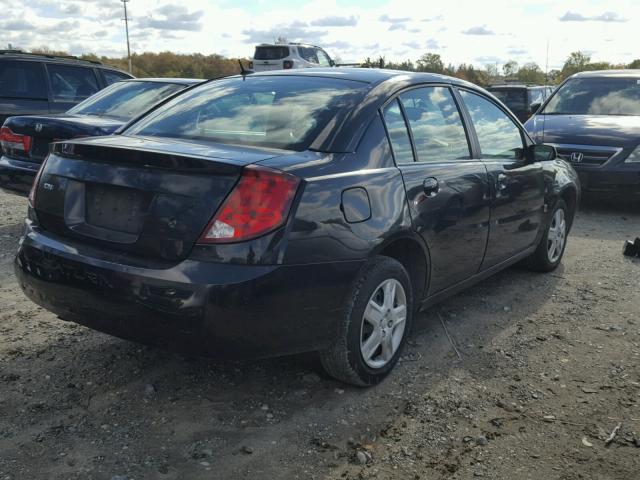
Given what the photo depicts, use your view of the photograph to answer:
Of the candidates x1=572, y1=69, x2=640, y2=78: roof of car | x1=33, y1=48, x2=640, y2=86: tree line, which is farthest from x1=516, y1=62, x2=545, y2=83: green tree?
x1=572, y1=69, x2=640, y2=78: roof of car

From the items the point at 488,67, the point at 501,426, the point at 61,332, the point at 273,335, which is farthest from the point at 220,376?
the point at 488,67

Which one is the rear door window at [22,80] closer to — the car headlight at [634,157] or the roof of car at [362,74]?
the roof of car at [362,74]

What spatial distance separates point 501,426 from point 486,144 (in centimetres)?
216

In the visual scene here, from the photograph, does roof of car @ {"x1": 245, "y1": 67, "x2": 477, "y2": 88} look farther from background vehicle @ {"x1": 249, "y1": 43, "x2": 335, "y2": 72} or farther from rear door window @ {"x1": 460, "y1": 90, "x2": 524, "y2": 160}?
background vehicle @ {"x1": 249, "y1": 43, "x2": 335, "y2": 72}

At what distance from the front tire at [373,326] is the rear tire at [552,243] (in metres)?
2.33

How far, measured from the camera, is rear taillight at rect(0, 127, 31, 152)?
665 cm

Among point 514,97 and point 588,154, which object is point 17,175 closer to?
point 588,154

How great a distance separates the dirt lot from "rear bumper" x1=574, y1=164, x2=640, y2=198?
4.28m

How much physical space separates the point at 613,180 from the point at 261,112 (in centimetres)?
627

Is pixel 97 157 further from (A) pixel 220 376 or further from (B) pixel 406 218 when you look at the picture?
(B) pixel 406 218

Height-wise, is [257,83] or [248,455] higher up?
[257,83]

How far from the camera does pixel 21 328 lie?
167 inches

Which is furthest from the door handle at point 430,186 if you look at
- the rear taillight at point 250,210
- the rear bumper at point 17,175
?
the rear bumper at point 17,175

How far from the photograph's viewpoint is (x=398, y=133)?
377 cm
